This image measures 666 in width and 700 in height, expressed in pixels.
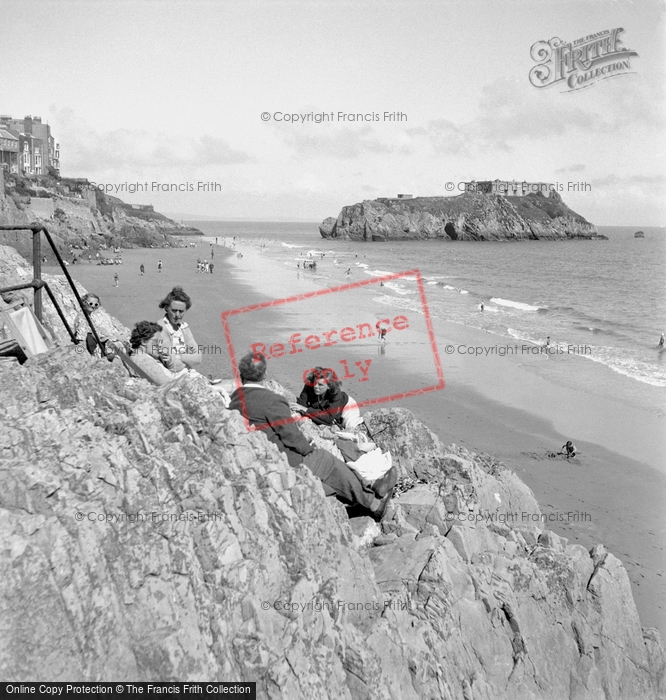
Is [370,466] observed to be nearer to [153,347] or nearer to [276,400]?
[276,400]

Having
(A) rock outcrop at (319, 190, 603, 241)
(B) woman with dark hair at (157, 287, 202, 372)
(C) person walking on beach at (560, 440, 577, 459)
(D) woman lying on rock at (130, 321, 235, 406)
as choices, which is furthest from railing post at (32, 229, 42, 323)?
(A) rock outcrop at (319, 190, 603, 241)

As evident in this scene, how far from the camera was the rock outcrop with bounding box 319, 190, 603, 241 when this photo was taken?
16688cm

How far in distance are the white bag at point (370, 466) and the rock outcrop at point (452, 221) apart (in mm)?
161618

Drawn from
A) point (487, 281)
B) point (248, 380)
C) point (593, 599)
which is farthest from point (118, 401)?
point (487, 281)

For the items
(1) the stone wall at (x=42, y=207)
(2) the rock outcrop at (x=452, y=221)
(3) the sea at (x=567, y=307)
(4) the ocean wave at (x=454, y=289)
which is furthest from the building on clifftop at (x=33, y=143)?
(4) the ocean wave at (x=454, y=289)

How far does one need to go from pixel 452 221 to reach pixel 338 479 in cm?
17111

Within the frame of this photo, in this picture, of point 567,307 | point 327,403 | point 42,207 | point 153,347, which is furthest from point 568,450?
point 42,207

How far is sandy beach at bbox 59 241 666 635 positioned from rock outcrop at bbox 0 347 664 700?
17.3 feet

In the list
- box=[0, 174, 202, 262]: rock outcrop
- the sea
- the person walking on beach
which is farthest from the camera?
box=[0, 174, 202, 262]: rock outcrop

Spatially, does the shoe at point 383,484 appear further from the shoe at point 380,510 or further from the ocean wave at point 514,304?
the ocean wave at point 514,304

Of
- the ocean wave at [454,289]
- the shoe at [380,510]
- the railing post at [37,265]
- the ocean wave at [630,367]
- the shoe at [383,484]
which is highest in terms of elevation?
the railing post at [37,265]

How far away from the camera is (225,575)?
451 centimetres

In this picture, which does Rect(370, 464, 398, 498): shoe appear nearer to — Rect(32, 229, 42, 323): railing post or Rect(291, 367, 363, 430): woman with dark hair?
Rect(291, 367, 363, 430): woman with dark hair

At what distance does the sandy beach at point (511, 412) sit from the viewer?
12.6 meters
